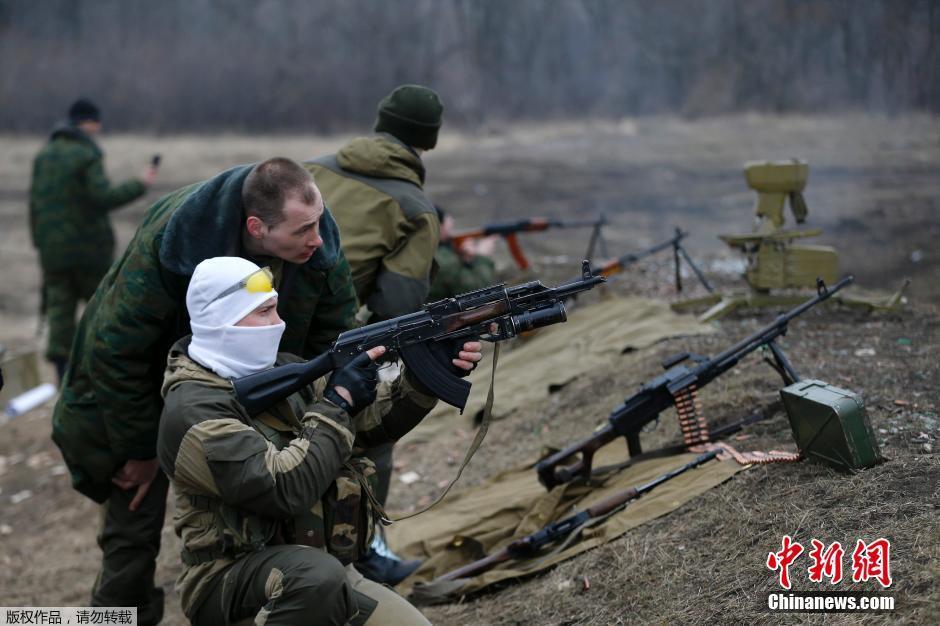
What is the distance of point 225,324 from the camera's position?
110 inches

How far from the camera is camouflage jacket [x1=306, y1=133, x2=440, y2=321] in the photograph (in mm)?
4312

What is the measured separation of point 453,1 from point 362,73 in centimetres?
269

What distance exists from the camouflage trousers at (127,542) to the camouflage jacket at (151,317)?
11 centimetres

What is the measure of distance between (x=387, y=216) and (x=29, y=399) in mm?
5210

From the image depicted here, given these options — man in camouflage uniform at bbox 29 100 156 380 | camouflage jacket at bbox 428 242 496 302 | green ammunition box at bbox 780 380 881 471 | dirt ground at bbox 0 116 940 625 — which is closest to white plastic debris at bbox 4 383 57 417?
dirt ground at bbox 0 116 940 625

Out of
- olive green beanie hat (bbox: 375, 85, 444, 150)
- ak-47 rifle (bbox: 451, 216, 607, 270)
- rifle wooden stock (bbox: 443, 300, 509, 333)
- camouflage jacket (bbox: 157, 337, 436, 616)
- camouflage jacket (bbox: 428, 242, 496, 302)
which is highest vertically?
olive green beanie hat (bbox: 375, 85, 444, 150)

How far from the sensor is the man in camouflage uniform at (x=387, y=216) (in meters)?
4.30

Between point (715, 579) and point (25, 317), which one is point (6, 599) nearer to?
point (715, 579)

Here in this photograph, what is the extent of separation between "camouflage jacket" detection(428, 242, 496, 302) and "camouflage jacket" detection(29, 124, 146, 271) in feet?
8.21

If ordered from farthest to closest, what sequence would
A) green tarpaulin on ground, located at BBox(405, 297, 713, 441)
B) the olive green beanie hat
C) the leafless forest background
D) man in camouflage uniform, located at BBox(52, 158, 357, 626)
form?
the leafless forest background
green tarpaulin on ground, located at BBox(405, 297, 713, 441)
the olive green beanie hat
man in camouflage uniform, located at BBox(52, 158, 357, 626)

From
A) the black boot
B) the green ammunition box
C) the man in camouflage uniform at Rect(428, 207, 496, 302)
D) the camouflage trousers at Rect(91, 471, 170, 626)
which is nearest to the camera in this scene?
the green ammunition box

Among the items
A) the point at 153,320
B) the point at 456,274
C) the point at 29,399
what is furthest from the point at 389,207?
the point at 29,399

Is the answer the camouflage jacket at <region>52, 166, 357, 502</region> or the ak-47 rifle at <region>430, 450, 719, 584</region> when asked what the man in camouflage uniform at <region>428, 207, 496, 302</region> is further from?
the camouflage jacket at <region>52, 166, 357, 502</region>

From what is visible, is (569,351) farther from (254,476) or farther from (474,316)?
(254,476)
